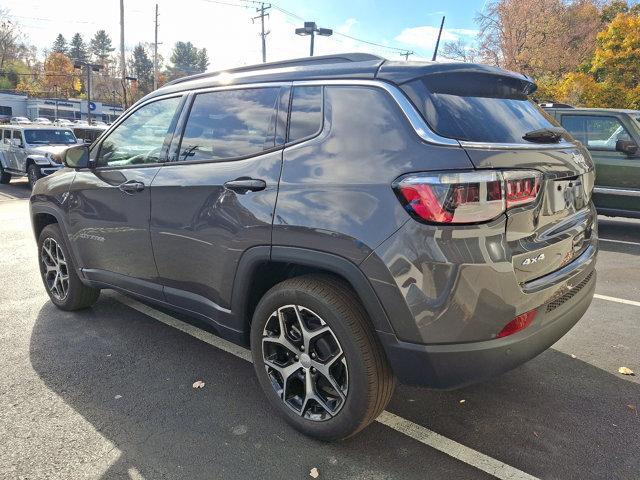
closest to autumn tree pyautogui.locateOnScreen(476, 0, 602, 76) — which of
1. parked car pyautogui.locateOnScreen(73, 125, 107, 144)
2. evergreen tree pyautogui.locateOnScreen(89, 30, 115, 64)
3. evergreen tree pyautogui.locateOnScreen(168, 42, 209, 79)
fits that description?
parked car pyautogui.locateOnScreen(73, 125, 107, 144)

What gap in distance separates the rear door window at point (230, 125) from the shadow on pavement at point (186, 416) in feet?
4.73

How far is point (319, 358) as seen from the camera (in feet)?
8.33

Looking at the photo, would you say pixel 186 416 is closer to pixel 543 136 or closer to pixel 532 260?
pixel 532 260

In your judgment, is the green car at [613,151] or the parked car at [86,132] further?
the parked car at [86,132]

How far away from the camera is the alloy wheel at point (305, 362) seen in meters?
2.48

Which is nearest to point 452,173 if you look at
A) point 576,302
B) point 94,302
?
point 576,302

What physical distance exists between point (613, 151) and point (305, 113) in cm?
681

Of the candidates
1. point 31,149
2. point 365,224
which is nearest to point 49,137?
point 31,149

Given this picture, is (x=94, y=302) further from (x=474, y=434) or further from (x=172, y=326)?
(x=474, y=434)

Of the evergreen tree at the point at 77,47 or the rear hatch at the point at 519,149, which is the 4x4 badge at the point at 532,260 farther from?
the evergreen tree at the point at 77,47

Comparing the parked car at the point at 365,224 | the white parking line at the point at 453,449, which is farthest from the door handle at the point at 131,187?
the white parking line at the point at 453,449

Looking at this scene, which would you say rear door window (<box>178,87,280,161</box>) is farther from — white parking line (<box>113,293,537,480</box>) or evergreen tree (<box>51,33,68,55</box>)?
evergreen tree (<box>51,33,68,55</box>)

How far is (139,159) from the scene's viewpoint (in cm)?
348

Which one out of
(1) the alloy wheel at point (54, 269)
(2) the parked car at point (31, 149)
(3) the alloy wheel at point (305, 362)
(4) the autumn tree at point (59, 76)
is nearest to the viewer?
(3) the alloy wheel at point (305, 362)
